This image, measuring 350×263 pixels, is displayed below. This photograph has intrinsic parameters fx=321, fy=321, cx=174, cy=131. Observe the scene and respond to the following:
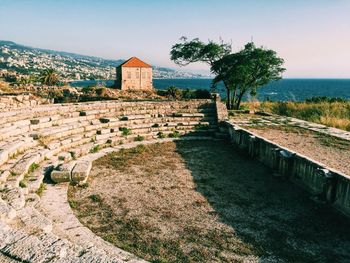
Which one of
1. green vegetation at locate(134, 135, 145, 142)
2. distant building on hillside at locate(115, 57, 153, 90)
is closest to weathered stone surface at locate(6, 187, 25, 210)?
green vegetation at locate(134, 135, 145, 142)

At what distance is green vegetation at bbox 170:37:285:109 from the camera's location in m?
23.7

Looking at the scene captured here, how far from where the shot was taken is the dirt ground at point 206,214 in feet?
18.1

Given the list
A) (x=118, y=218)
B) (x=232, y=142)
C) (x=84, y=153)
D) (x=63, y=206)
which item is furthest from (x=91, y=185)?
(x=232, y=142)

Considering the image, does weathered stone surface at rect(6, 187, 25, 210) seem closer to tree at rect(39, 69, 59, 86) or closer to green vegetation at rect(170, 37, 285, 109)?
green vegetation at rect(170, 37, 285, 109)

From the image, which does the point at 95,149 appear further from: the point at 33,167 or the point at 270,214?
the point at 270,214

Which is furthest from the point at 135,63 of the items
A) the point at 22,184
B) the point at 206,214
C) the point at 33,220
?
the point at 33,220

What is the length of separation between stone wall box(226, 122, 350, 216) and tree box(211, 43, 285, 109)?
39.4 feet

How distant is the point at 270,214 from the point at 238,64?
18.2 m

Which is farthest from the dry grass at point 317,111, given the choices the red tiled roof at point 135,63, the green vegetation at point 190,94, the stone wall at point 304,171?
the red tiled roof at point 135,63

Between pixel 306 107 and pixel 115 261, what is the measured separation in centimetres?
2150

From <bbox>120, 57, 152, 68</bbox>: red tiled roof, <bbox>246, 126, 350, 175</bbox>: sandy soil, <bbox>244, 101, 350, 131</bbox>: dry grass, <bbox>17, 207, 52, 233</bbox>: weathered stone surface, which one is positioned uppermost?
<bbox>120, 57, 152, 68</bbox>: red tiled roof

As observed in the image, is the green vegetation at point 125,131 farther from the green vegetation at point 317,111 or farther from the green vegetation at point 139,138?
the green vegetation at point 317,111

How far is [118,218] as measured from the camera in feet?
21.6

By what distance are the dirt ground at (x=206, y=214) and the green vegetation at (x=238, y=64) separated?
14461 mm
